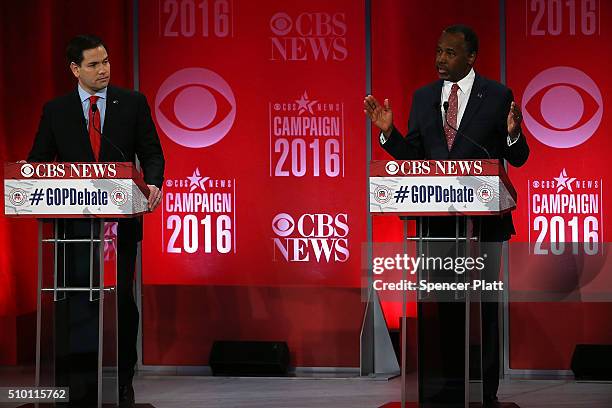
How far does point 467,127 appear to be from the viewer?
4164 millimetres

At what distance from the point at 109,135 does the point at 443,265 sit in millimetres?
1498

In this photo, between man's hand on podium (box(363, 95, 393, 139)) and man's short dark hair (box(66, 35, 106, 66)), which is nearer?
man's hand on podium (box(363, 95, 393, 139))

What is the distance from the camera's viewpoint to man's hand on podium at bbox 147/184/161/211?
4.11 meters

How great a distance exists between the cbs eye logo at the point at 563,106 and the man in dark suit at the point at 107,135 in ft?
7.35

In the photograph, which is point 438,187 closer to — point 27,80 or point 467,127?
point 467,127

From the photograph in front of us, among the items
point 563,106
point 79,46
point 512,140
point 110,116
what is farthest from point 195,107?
point 512,140

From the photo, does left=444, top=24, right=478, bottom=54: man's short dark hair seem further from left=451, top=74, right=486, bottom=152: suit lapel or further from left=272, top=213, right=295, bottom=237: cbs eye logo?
left=272, top=213, right=295, bottom=237: cbs eye logo

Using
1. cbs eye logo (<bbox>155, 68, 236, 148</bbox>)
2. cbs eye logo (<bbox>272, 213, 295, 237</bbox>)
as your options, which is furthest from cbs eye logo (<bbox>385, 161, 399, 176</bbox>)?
cbs eye logo (<bbox>155, 68, 236, 148</bbox>)

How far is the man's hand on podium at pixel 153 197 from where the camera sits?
4114 mm

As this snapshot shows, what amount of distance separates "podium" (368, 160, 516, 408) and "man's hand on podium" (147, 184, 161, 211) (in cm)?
90

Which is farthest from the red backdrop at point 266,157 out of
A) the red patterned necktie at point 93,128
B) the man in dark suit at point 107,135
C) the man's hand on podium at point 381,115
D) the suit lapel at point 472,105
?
the man's hand on podium at point 381,115

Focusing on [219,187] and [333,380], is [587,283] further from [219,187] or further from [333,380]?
[219,187]

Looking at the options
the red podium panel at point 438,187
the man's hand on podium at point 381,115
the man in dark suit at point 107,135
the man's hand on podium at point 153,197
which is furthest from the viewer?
the man in dark suit at point 107,135

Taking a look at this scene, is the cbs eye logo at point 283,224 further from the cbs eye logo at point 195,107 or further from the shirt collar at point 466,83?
the shirt collar at point 466,83
